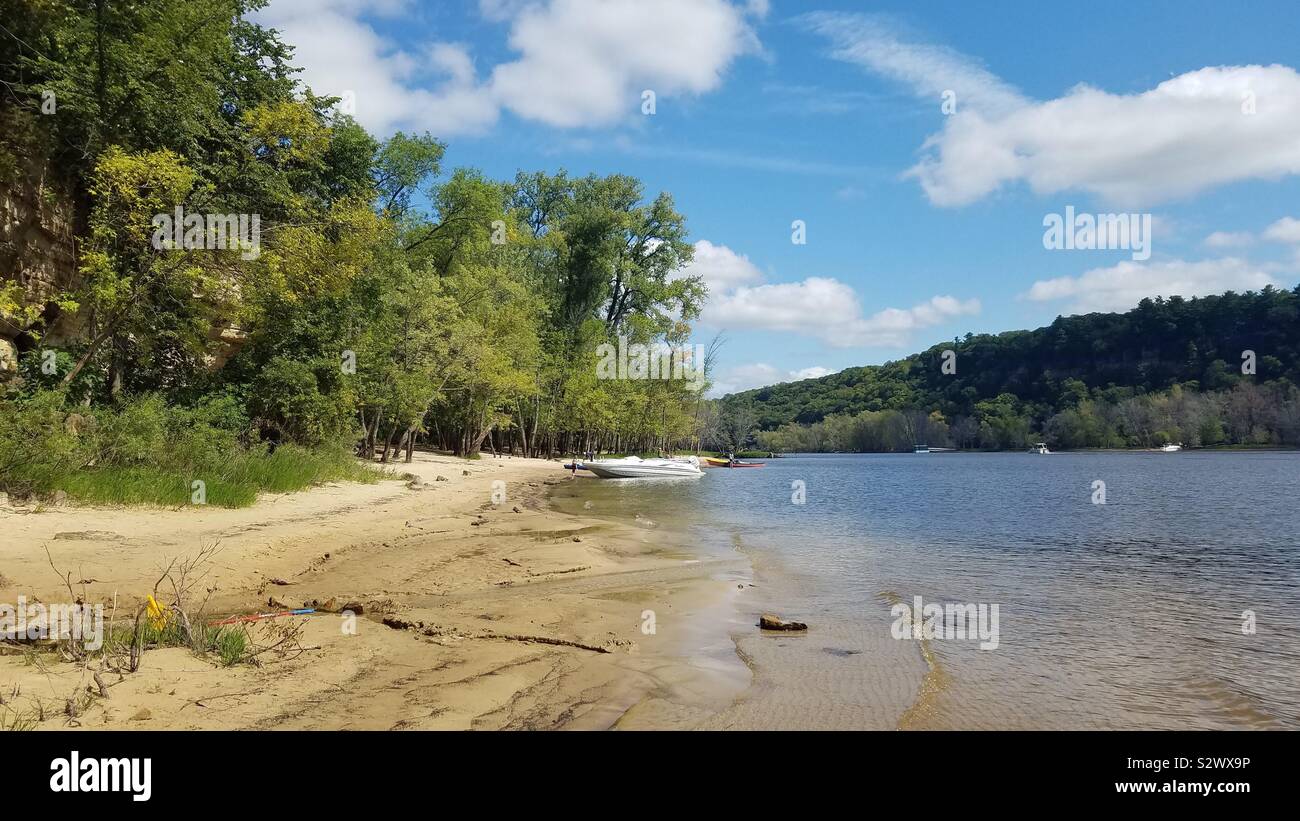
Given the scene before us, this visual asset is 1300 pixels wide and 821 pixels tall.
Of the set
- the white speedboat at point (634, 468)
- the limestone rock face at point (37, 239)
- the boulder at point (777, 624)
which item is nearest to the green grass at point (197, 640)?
the boulder at point (777, 624)

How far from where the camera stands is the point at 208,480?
51.1 ft

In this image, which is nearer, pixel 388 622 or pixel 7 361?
pixel 388 622

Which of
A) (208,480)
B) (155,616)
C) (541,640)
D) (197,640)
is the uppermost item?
(208,480)

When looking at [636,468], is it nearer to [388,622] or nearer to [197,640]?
[388,622]

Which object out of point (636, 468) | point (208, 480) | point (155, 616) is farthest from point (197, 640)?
point (636, 468)

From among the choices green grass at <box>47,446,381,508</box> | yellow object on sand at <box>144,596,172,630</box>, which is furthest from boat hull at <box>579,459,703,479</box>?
yellow object on sand at <box>144,596,172,630</box>

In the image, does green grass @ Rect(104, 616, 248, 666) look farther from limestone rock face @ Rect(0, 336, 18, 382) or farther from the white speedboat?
the white speedboat

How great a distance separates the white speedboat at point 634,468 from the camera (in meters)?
45.9

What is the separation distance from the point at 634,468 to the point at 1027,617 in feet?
123

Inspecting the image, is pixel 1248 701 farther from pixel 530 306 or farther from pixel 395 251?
pixel 530 306

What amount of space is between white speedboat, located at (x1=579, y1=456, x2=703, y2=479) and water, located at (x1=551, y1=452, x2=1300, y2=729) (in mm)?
18749

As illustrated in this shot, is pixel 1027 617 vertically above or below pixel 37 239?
below

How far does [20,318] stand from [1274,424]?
152 metres

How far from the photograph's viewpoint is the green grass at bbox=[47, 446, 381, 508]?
12984 mm
